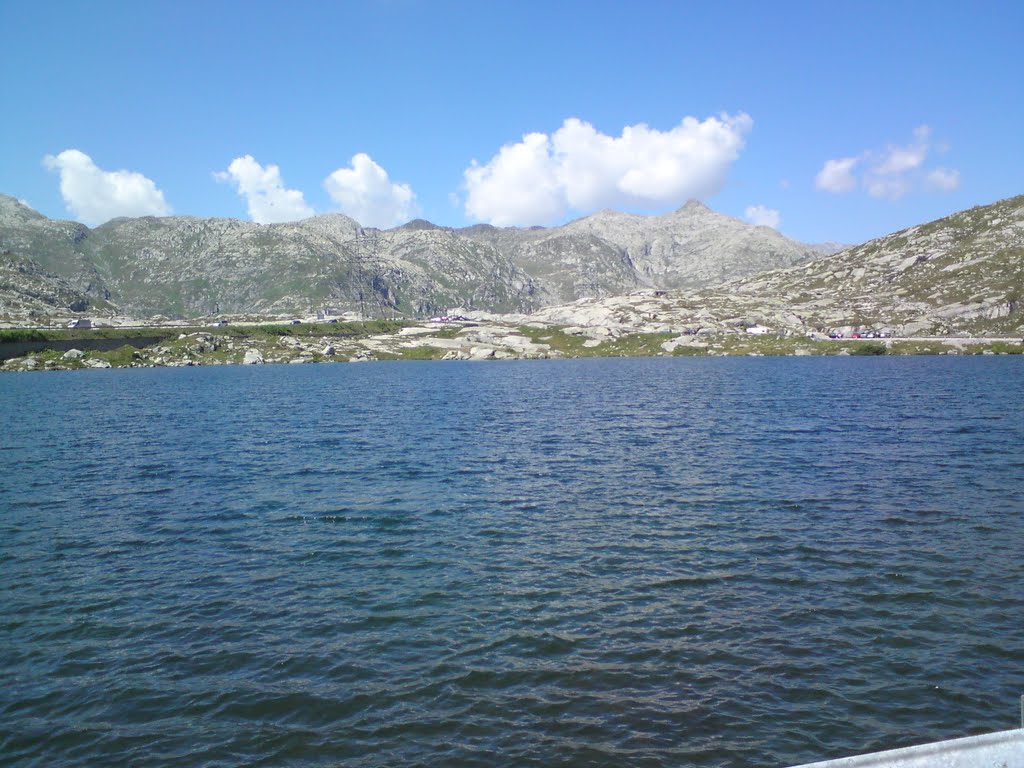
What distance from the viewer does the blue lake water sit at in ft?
57.0

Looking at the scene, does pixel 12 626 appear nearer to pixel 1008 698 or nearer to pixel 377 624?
pixel 377 624

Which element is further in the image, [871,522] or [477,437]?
[477,437]

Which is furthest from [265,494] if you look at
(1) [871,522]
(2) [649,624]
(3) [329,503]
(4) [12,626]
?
(1) [871,522]

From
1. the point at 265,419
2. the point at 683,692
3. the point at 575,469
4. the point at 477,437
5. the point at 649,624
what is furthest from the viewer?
the point at 265,419

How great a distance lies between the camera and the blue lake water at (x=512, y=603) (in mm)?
17359

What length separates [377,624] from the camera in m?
23.6

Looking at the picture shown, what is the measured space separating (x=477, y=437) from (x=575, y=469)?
1766 cm

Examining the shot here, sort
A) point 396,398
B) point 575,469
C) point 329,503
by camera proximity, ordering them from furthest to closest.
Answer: point 396,398 < point 575,469 < point 329,503

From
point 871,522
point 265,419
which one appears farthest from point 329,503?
point 265,419

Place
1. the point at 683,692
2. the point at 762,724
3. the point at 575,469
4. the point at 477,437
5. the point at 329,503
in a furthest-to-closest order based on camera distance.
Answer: the point at 477,437 → the point at 575,469 → the point at 329,503 → the point at 683,692 → the point at 762,724

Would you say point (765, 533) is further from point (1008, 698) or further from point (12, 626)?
point (12, 626)

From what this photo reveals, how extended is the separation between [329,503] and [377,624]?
698 inches

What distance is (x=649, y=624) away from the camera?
2303 centimetres

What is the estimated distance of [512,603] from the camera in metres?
25.0
